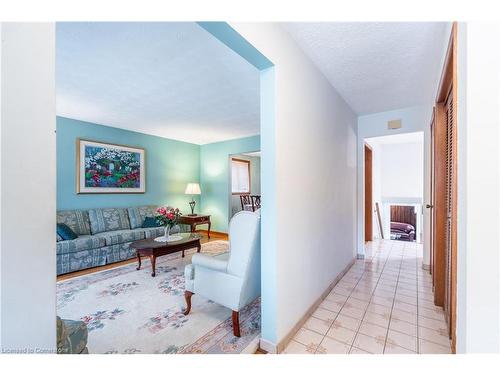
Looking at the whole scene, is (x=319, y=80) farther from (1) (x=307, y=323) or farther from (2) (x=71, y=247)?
(2) (x=71, y=247)

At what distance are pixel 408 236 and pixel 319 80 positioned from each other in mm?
5553

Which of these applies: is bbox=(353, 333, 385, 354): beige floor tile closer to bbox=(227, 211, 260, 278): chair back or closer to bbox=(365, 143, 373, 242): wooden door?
bbox=(227, 211, 260, 278): chair back

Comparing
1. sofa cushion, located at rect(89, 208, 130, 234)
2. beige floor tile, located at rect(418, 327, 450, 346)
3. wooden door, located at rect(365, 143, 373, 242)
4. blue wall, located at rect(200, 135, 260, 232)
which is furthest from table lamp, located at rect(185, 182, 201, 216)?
beige floor tile, located at rect(418, 327, 450, 346)

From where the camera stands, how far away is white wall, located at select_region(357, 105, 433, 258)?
324cm

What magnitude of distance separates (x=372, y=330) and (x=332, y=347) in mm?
454

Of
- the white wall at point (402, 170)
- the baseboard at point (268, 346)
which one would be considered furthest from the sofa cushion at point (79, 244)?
the white wall at point (402, 170)

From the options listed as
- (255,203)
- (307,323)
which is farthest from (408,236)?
(307,323)

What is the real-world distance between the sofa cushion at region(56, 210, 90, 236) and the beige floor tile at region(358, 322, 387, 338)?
4086 mm

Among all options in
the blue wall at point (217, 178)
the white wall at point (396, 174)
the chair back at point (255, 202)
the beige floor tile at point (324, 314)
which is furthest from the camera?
the chair back at point (255, 202)

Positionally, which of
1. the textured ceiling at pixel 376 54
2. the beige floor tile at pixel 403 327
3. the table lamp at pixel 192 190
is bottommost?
the beige floor tile at pixel 403 327

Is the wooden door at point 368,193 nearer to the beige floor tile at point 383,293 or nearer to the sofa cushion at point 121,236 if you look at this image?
the beige floor tile at point 383,293

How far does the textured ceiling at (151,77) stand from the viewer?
5.78ft

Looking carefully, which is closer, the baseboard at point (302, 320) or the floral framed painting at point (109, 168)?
the baseboard at point (302, 320)

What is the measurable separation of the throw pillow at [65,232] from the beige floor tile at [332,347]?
3504 mm
